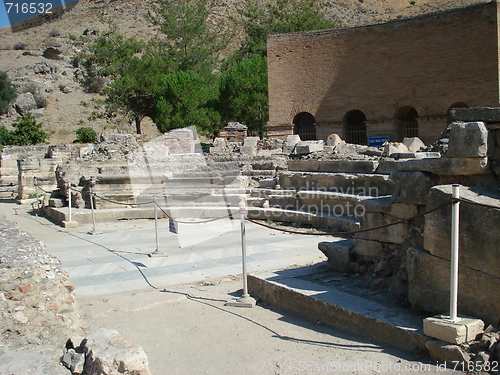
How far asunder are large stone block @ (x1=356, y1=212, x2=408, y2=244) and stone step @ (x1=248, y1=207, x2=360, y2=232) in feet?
10.1

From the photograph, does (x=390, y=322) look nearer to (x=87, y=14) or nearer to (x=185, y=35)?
(x=185, y=35)

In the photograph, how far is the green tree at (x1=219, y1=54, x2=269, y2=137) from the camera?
28.7 m

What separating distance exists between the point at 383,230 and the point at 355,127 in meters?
21.2

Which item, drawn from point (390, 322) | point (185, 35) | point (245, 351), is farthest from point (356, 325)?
point (185, 35)

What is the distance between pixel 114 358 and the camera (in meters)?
3.18

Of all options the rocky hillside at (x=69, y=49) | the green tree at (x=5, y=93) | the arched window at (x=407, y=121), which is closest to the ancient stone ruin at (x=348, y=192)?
the arched window at (x=407, y=121)

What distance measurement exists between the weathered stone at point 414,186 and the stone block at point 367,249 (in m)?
0.60

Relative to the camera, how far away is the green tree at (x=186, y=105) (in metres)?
28.8

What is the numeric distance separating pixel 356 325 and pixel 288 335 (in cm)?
64

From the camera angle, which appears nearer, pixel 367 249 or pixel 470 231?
pixel 470 231

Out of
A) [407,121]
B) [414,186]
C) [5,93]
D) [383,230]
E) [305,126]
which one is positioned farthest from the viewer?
[5,93]

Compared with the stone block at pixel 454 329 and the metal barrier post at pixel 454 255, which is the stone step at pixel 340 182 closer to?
the metal barrier post at pixel 454 255

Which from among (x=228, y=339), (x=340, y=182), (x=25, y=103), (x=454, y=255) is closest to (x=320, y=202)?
(x=340, y=182)

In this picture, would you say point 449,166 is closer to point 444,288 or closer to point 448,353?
point 444,288
